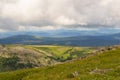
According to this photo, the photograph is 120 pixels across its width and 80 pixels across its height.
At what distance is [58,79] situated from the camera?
1619 inches

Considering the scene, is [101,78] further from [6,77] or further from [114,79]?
[6,77]

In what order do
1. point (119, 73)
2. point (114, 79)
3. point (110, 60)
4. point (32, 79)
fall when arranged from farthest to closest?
point (110, 60)
point (32, 79)
point (119, 73)
point (114, 79)

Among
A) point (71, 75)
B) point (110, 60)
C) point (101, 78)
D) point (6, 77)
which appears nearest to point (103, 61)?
point (110, 60)

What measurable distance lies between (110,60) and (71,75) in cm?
1573

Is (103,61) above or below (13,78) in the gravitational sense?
above

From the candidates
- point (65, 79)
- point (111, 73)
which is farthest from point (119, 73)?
point (65, 79)

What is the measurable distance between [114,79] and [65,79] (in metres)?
8.60

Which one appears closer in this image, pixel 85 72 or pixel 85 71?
pixel 85 72

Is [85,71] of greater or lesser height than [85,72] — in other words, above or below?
below

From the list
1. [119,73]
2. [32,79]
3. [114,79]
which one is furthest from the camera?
[32,79]

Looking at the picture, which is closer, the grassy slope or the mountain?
the grassy slope

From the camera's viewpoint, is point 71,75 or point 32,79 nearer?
point 71,75

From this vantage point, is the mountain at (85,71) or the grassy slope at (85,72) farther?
the mountain at (85,71)

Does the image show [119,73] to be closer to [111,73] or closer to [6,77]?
[111,73]
